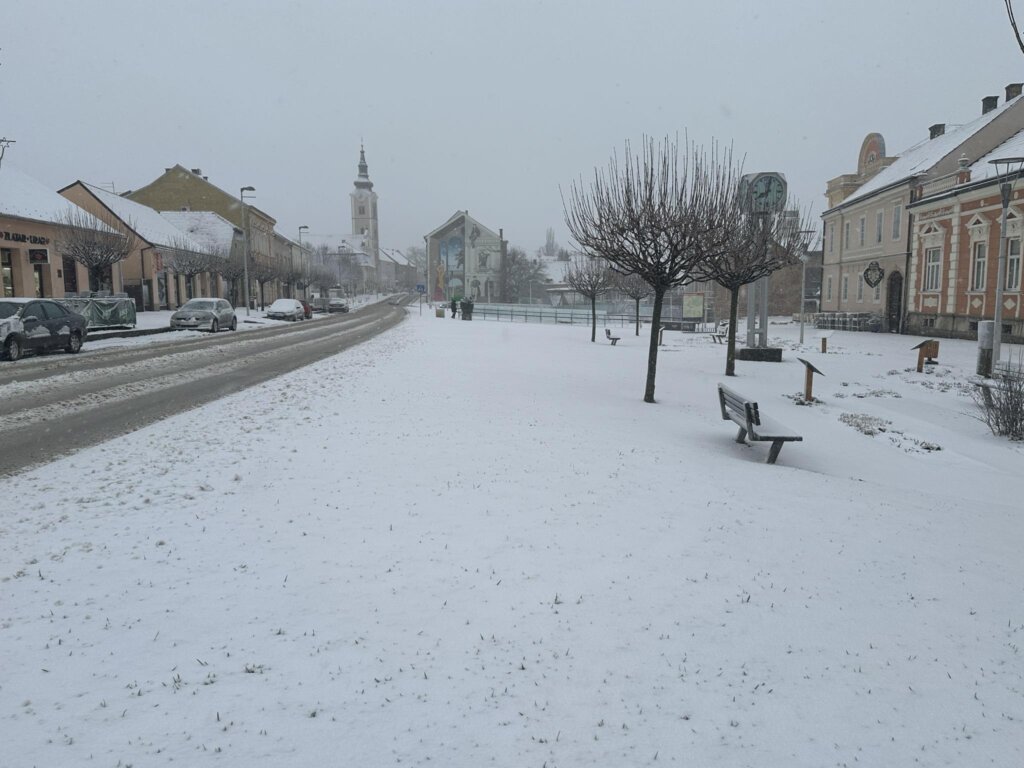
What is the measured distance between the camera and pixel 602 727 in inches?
120

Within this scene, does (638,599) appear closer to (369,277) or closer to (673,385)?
(673,385)

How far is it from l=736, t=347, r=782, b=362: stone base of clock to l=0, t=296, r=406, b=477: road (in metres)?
12.6

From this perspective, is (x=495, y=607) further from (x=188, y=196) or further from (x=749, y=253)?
(x=188, y=196)

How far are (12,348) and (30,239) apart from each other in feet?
58.3

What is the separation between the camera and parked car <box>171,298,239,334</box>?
97.6ft

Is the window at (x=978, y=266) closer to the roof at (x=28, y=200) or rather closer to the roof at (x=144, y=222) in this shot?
the roof at (x=28, y=200)

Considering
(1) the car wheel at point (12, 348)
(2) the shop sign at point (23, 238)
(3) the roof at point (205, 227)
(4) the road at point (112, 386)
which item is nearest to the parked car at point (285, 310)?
(3) the roof at point (205, 227)

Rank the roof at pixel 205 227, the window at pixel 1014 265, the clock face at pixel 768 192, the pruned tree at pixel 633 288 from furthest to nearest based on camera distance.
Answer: the roof at pixel 205 227, the pruned tree at pixel 633 288, the window at pixel 1014 265, the clock face at pixel 768 192

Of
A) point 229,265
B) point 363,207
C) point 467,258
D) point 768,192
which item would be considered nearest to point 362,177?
point 363,207

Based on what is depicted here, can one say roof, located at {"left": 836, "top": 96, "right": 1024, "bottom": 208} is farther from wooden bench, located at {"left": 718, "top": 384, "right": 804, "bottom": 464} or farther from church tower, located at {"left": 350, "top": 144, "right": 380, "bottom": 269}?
church tower, located at {"left": 350, "top": 144, "right": 380, "bottom": 269}

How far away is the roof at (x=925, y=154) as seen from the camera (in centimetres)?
3020

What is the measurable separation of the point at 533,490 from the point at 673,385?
9.57m

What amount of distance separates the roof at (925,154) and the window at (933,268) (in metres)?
3.87

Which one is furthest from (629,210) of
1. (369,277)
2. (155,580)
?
(369,277)
